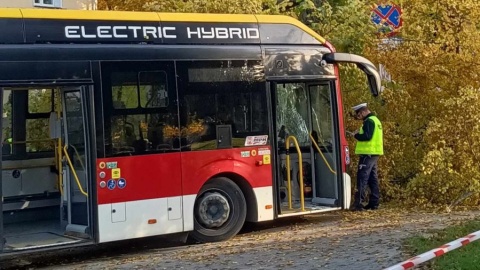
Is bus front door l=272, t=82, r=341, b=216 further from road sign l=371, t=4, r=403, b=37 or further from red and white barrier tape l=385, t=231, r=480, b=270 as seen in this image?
red and white barrier tape l=385, t=231, r=480, b=270

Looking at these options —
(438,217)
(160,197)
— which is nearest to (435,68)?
(438,217)

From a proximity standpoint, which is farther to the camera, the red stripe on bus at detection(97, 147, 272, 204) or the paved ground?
the red stripe on bus at detection(97, 147, 272, 204)

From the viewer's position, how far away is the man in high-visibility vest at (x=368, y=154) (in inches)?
535

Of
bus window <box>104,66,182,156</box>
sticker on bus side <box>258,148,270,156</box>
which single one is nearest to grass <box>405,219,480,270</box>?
sticker on bus side <box>258,148,270,156</box>

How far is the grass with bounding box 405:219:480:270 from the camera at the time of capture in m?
8.39

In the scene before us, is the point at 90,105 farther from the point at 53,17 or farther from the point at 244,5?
the point at 244,5

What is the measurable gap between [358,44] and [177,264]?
7.09 meters

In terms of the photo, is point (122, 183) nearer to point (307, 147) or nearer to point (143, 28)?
point (143, 28)

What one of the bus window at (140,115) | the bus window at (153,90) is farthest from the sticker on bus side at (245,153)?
the bus window at (153,90)

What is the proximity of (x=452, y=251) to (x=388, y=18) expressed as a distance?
310 inches

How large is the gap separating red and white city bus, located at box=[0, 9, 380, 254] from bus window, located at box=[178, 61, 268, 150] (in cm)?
2

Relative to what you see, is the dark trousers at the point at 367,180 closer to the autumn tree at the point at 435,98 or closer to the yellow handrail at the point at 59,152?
the autumn tree at the point at 435,98

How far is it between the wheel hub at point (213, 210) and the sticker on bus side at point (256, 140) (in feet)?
2.85

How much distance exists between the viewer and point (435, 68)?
14.4m
